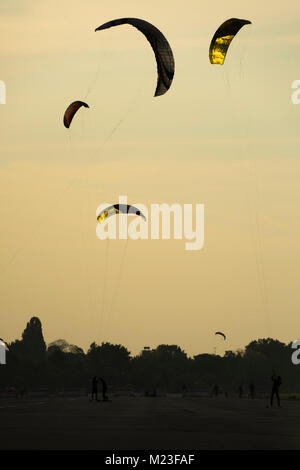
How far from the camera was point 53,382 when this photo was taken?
169 m

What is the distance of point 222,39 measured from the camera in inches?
1492

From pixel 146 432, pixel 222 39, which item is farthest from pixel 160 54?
pixel 146 432

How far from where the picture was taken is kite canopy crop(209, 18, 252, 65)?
3716 cm

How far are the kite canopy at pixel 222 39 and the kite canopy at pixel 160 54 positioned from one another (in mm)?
1778

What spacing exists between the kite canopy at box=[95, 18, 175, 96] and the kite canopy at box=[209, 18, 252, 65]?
1.78 metres

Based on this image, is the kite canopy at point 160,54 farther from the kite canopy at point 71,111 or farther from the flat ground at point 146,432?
the flat ground at point 146,432

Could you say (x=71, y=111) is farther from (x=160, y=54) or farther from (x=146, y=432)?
(x=146, y=432)

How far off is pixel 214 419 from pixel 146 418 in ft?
8.76

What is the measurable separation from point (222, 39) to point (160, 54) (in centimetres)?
248

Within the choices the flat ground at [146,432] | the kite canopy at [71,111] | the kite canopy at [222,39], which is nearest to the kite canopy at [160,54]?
the kite canopy at [222,39]
